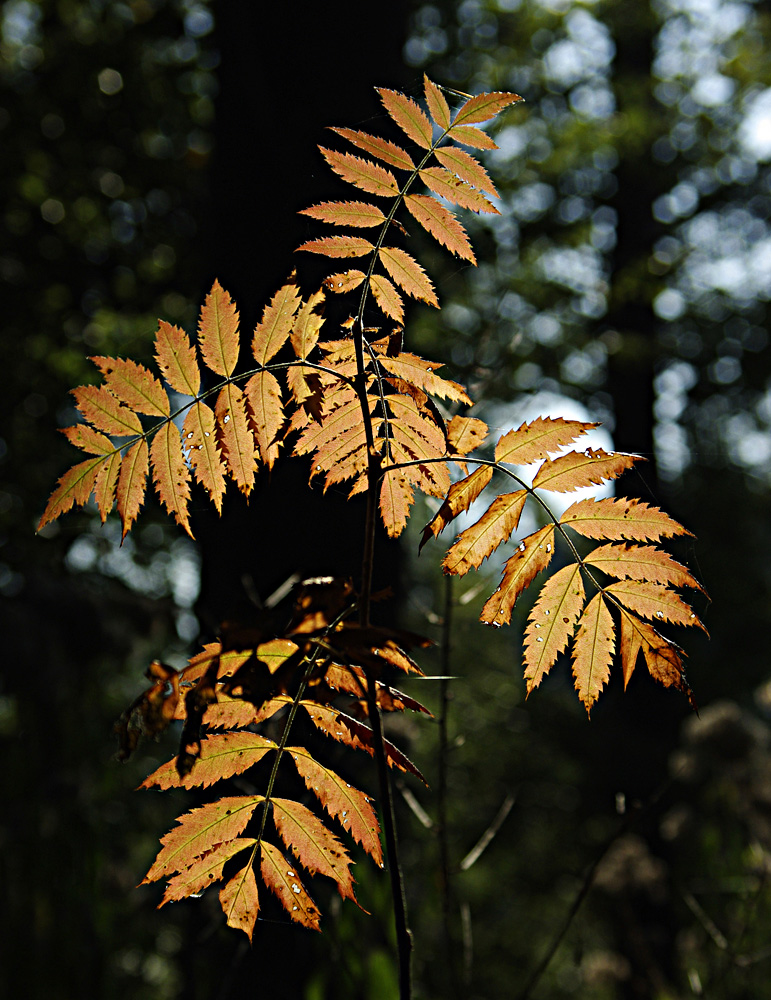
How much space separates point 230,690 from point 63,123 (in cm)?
491

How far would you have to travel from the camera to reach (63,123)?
14.3 feet

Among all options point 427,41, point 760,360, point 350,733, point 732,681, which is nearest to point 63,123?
point 427,41

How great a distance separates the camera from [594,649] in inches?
23.6

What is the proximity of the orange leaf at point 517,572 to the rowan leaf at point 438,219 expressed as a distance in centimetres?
22

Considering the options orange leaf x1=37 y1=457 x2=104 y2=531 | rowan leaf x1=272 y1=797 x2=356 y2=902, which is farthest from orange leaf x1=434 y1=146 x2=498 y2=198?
rowan leaf x1=272 y1=797 x2=356 y2=902

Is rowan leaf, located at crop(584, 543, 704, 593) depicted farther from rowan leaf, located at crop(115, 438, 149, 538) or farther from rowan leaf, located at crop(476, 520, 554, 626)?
rowan leaf, located at crop(115, 438, 149, 538)

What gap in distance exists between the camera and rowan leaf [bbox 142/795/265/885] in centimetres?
57

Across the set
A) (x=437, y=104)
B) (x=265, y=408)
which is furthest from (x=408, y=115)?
(x=265, y=408)

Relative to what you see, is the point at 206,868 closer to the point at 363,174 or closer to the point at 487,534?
the point at 487,534

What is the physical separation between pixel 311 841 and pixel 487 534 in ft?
0.93

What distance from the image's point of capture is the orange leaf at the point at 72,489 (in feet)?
2.02

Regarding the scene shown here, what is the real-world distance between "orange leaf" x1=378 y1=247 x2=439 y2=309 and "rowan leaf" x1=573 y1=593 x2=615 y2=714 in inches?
11.4

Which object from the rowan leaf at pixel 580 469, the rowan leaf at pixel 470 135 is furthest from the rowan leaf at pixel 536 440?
the rowan leaf at pixel 470 135

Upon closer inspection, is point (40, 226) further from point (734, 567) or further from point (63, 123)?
point (734, 567)
